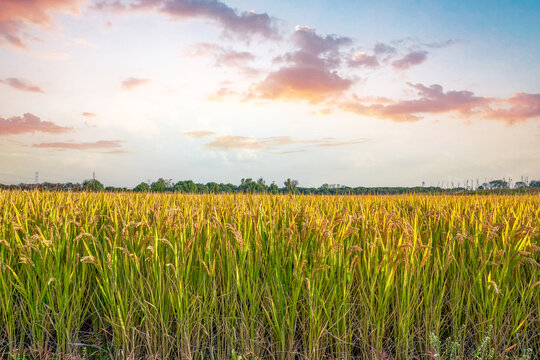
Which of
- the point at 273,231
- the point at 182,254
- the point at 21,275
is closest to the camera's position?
the point at 182,254

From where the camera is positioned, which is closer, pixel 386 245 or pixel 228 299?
pixel 228 299

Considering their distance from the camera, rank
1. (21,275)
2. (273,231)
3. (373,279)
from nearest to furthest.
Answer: (373,279) < (273,231) < (21,275)

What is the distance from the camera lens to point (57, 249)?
3859 millimetres

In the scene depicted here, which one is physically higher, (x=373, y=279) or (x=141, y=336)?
(x=373, y=279)

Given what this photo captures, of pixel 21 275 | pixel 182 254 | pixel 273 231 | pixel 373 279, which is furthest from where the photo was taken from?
pixel 21 275

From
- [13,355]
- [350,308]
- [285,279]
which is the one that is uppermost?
[285,279]

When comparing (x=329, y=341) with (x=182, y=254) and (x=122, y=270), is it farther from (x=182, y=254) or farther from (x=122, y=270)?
(x=122, y=270)

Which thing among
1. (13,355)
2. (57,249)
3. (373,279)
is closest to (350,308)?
(373,279)

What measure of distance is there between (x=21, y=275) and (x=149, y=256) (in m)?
1.68

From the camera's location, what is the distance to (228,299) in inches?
135

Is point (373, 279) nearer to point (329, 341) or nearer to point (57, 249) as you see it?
point (329, 341)

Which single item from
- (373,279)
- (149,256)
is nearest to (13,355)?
(149,256)

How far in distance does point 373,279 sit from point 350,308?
0.34m

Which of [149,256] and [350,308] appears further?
[149,256]
